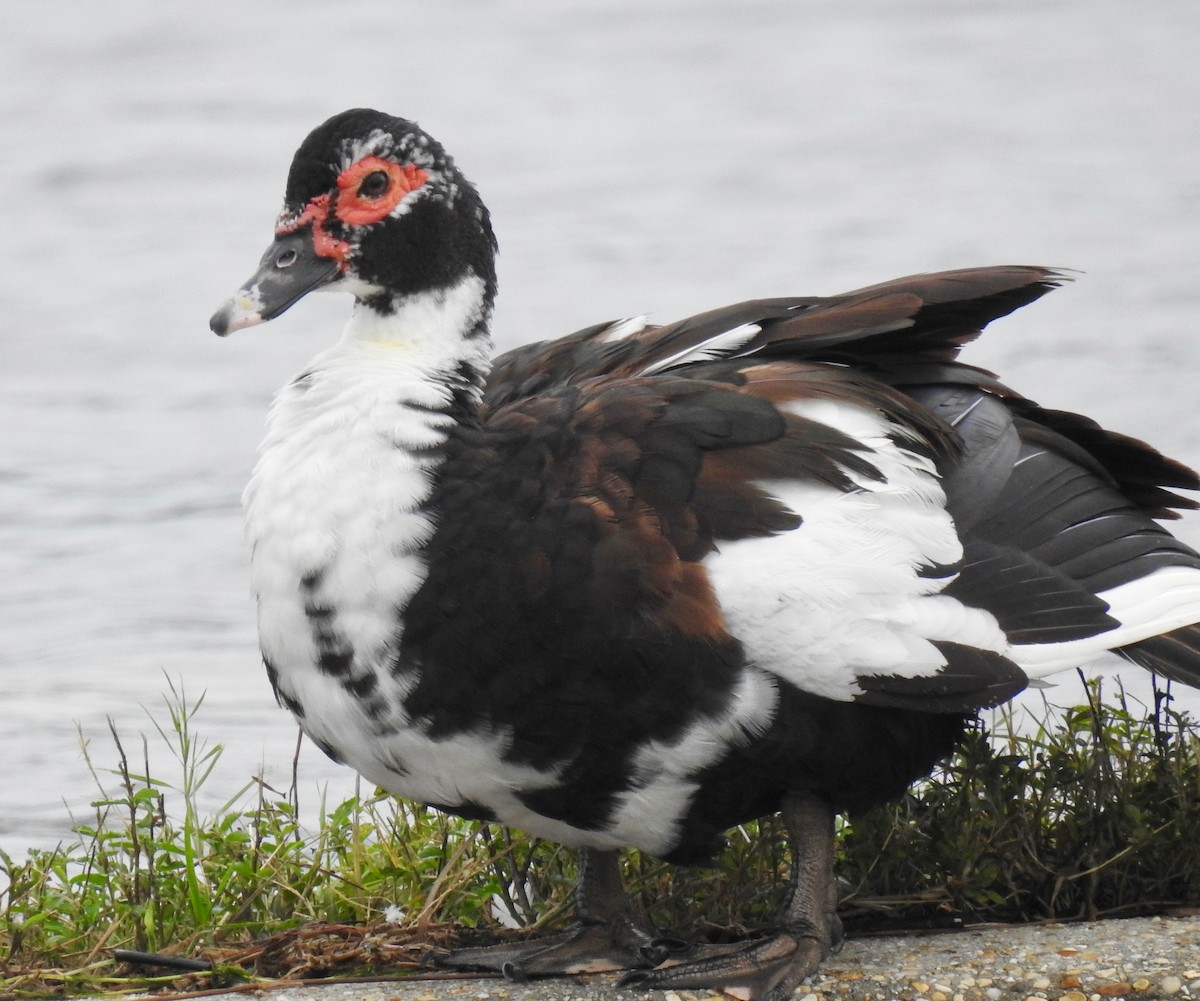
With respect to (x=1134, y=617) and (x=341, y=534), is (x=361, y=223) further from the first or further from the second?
(x=1134, y=617)

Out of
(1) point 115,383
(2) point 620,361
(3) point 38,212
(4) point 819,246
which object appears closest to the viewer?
(2) point 620,361

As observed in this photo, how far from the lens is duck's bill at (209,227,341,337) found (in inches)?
171

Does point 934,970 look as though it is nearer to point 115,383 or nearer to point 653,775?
point 653,775

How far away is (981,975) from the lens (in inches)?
161

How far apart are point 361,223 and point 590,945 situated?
1.61m

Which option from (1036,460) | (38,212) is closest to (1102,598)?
(1036,460)

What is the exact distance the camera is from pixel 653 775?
4023 mm

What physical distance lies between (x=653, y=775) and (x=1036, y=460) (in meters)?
1.15

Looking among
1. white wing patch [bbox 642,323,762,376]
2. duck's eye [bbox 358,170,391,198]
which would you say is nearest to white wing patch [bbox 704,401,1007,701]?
white wing patch [bbox 642,323,762,376]

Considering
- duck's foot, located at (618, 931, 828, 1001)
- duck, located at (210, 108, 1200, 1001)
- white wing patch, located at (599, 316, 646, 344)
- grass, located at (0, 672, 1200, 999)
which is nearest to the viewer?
duck, located at (210, 108, 1200, 1001)

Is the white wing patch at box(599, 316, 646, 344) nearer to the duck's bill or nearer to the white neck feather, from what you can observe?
the white neck feather

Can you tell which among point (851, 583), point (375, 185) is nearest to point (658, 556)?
point (851, 583)

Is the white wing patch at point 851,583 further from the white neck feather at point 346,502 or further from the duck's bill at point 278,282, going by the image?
the duck's bill at point 278,282

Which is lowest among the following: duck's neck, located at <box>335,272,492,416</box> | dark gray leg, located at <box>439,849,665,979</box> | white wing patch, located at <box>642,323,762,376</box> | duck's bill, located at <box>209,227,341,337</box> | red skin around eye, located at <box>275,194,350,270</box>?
dark gray leg, located at <box>439,849,665,979</box>
